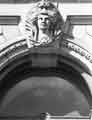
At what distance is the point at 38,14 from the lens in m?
5.58

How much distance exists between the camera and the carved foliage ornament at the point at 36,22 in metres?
5.56

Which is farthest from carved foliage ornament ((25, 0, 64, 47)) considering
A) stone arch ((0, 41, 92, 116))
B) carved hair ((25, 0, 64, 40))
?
stone arch ((0, 41, 92, 116))

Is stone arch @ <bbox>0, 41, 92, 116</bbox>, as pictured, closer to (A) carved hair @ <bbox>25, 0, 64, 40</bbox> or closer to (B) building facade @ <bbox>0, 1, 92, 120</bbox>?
(B) building facade @ <bbox>0, 1, 92, 120</bbox>

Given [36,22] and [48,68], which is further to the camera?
[48,68]

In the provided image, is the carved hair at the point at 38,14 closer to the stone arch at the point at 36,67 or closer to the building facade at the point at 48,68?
the building facade at the point at 48,68

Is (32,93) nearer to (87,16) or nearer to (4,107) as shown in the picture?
(4,107)

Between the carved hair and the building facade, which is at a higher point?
the carved hair

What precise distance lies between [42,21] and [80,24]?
2.11 ft

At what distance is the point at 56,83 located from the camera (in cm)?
609

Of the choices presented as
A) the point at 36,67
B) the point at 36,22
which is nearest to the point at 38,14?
the point at 36,22

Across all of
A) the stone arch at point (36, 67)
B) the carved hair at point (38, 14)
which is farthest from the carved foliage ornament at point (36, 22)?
the stone arch at point (36, 67)

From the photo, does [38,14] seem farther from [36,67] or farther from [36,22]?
[36,67]

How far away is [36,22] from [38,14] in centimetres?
13

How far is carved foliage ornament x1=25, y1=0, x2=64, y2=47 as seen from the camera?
5.56 metres
